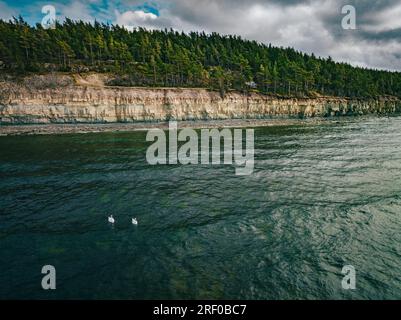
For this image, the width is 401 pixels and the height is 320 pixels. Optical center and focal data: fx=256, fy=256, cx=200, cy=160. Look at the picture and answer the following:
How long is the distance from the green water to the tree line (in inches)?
2659

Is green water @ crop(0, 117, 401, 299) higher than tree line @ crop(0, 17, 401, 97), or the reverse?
tree line @ crop(0, 17, 401, 97)

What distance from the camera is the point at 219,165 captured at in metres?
29.8

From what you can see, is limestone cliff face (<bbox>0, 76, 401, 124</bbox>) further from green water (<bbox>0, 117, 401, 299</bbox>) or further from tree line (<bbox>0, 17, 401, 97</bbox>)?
green water (<bbox>0, 117, 401, 299</bbox>)

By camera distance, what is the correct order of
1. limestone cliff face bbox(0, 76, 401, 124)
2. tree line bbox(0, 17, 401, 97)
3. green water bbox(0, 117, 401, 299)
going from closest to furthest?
1. green water bbox(0, 117, 401, 299)
2. limestone cliff face bbox(0, 76, 401, 124)
3. tree line bbox(0, 17, 401, 97)

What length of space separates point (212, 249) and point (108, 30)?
446ft

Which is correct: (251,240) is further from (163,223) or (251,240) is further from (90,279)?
(90,279)

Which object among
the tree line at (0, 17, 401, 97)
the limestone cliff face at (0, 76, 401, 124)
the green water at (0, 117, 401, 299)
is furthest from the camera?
the tree line at (0, 17, 401, 97)

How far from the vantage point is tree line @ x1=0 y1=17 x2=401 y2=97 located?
268ft

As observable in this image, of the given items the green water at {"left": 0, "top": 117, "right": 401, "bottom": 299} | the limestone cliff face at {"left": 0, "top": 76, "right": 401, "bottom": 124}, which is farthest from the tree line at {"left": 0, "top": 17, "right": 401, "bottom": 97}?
the green water at {"left": 0, "top": 117, "right": 401, "bottom": 299}

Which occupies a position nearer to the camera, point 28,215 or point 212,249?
point 212,249

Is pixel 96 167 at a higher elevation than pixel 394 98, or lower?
lower

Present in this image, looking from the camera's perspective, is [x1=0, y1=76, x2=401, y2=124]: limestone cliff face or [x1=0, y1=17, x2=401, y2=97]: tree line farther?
[x1=0, y1=17, x2=401, y2=97]: tree line

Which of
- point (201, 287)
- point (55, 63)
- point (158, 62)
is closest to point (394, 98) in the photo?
point (158, 62)

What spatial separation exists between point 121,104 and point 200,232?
6787 cm
